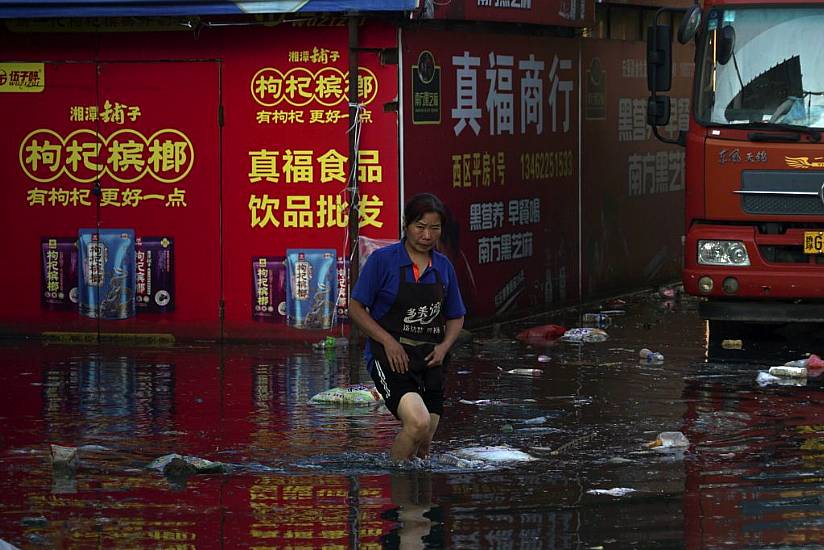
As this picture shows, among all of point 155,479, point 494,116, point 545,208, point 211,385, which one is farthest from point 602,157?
point 155,479

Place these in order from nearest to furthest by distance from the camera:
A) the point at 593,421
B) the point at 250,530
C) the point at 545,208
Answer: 1. the point at 250,530
2. the point at 593,421
3. the point at 545,208

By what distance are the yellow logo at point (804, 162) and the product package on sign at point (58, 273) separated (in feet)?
20.1

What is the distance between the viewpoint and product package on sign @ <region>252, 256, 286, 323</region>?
14.7 meters

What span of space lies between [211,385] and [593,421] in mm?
3096

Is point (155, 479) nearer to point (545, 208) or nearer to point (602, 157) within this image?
point (545, 208)

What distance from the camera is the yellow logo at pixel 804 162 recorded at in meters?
13.5

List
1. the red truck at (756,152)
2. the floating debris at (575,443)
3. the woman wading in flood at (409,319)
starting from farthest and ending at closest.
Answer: the red truck at (756,152)
the floating debris at (575,443)
the woman wading in flood at (409,319)

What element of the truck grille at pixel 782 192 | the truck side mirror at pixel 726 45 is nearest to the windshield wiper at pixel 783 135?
the truck grille at pixel 782 192

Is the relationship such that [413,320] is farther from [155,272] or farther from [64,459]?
[155,272]

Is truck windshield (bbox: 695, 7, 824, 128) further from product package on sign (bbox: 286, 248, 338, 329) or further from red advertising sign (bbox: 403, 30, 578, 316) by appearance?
product package on sign (bbox: 286, 248, 338, 329)

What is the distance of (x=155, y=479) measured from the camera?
30.2ft

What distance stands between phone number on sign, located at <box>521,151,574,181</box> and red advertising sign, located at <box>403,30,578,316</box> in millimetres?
10

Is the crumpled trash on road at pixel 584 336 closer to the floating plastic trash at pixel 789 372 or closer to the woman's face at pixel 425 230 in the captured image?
the floating plastic trash at pixel 789 372

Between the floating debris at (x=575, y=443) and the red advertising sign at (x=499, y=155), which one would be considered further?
the red advertising sign at (x=499, y=155)
